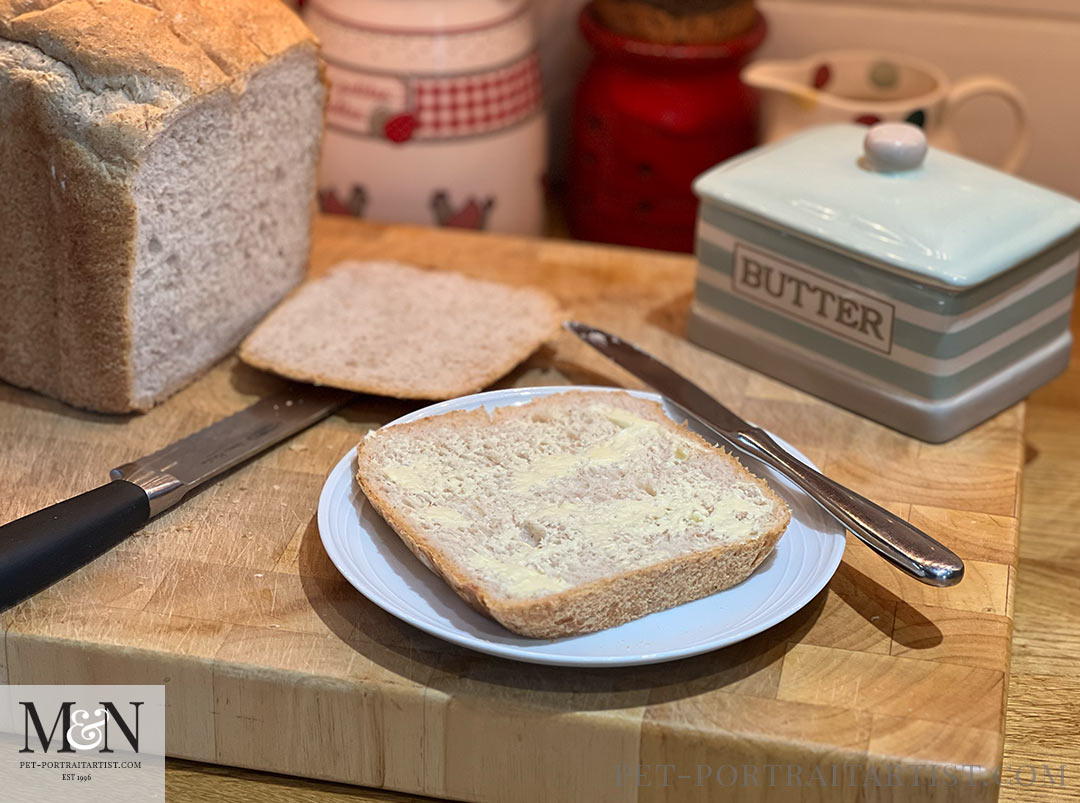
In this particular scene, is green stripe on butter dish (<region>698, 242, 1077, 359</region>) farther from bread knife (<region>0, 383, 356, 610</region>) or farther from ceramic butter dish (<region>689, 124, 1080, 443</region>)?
bread knife (<region>0, 383, 356, 610</region>)

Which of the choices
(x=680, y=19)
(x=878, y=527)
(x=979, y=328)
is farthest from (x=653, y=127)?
(x=878, y=527)

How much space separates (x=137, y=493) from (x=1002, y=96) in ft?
5.49

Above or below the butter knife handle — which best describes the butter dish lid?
above

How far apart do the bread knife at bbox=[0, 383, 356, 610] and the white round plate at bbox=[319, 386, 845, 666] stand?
0.60 feet

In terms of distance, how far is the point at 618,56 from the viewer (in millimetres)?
2324

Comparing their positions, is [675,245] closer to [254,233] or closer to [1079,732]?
[254,233]

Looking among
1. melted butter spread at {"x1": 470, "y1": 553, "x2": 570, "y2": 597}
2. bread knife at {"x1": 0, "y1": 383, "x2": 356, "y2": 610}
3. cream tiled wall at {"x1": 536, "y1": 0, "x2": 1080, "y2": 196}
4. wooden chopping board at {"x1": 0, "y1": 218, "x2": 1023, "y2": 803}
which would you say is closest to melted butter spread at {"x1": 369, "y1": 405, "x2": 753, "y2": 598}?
melted butter spread at {"x1": 470, "y1": 553, "x2": 570, "y2": 597}

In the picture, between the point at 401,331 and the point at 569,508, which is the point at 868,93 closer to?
the point at 401,331

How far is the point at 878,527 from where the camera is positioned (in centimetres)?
139

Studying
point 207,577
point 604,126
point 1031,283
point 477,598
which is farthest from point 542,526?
point 604,126

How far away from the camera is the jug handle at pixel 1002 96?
7.29 feet

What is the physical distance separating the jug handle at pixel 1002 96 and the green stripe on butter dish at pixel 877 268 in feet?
1.82

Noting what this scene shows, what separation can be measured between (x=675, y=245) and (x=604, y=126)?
0.91ft

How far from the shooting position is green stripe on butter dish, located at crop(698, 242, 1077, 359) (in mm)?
1670
